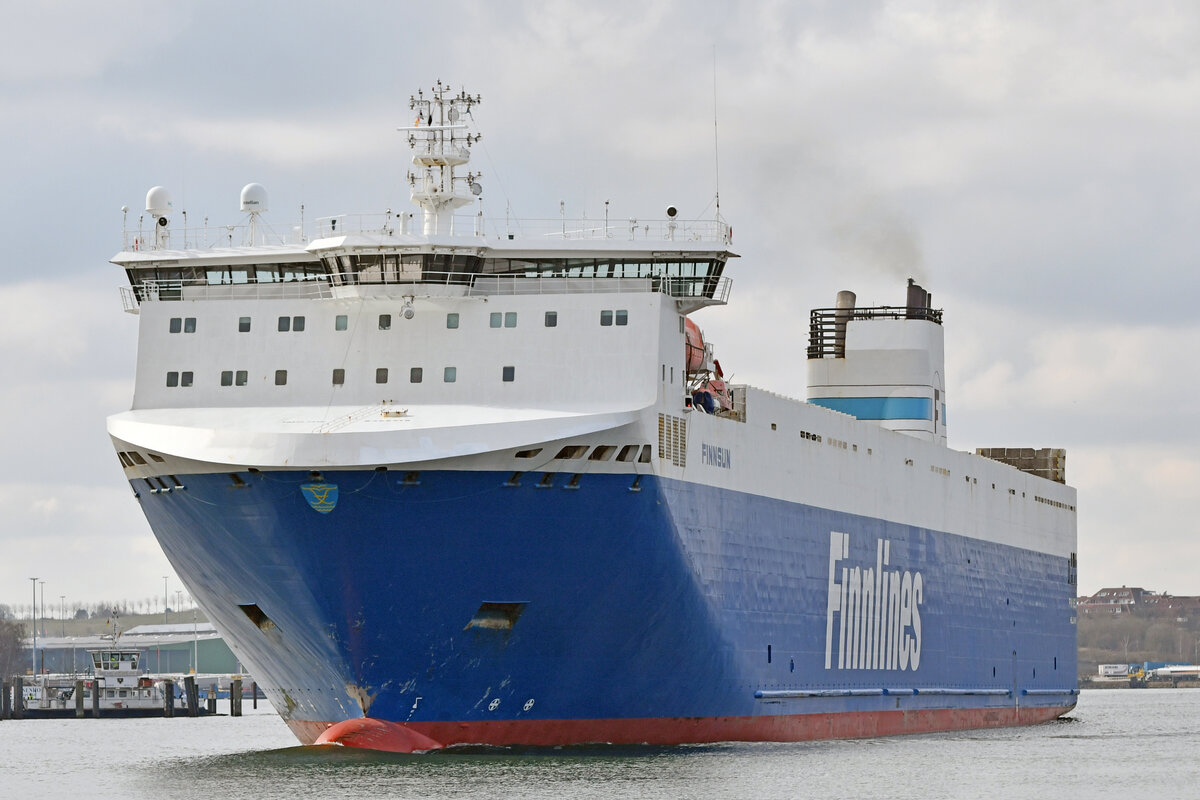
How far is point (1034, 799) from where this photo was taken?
2888cm

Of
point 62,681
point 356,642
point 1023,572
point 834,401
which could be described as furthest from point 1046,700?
point 62,681

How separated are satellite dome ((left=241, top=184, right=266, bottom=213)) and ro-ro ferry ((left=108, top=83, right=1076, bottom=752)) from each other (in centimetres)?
5

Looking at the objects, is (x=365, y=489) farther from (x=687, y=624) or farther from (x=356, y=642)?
(x=687, y=624)

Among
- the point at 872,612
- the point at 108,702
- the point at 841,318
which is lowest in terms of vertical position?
the point at 108,702

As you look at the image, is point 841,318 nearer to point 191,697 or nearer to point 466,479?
point 466,479

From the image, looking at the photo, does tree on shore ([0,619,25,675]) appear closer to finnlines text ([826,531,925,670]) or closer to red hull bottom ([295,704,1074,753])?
finnlines text ([826,531,925,670])

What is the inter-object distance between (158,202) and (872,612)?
625 inches

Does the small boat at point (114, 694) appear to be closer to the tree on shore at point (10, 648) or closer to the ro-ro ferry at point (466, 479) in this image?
the tree on shore at point (10, 648)

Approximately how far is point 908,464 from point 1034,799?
591 inches

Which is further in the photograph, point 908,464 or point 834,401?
point 834,401

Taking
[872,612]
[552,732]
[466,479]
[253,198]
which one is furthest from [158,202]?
[872,612]

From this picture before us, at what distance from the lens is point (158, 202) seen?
34.4 meters

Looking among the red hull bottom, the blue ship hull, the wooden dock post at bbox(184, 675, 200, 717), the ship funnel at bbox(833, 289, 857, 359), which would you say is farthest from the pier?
the blue ship hull

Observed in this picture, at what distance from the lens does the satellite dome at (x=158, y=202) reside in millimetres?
34312
